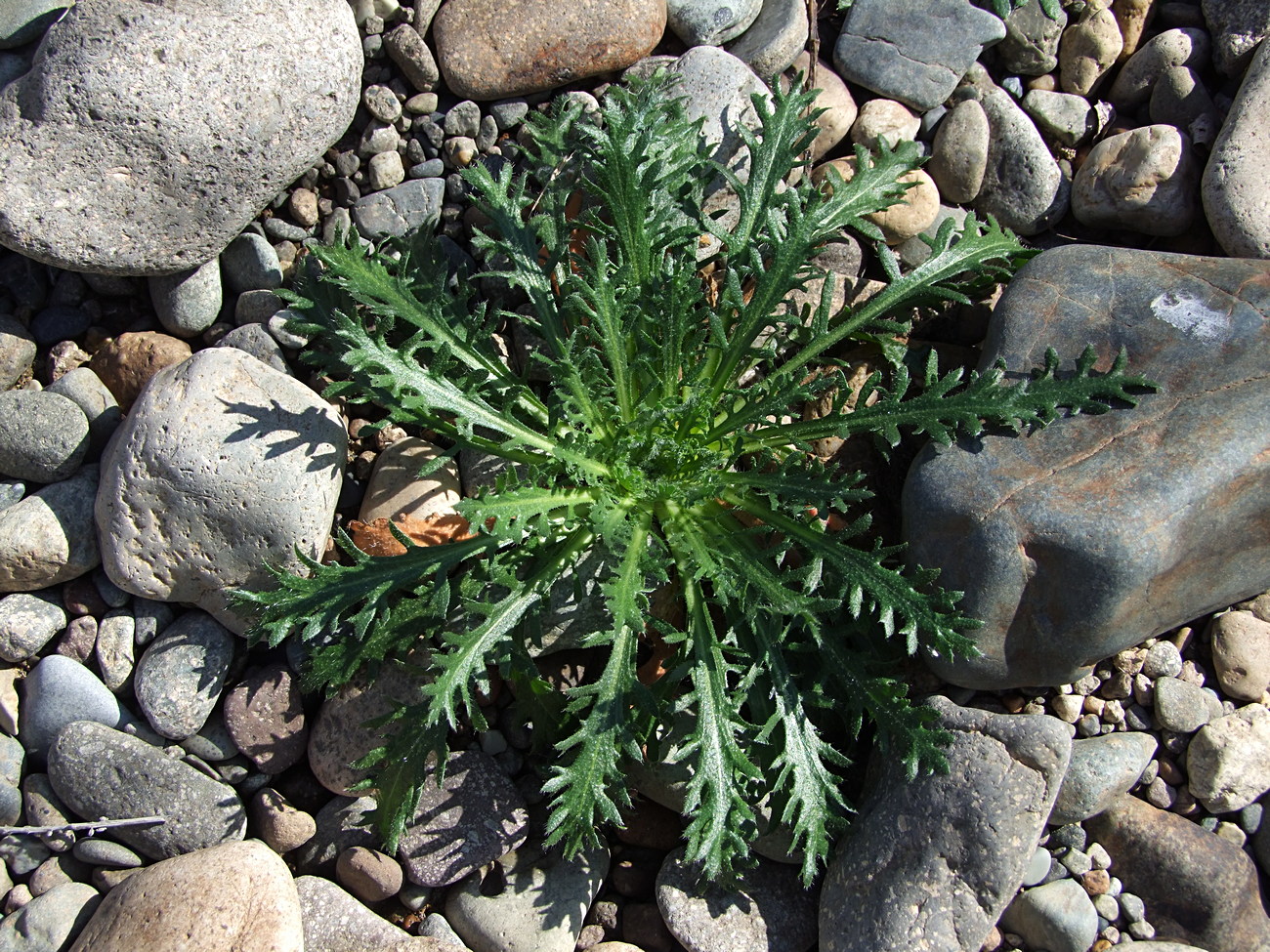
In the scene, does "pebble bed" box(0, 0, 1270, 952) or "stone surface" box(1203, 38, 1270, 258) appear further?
"stone surface" box(1203, 38, 1270, 258)

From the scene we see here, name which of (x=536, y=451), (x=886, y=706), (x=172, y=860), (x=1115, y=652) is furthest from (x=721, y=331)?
(x=172, y=860)

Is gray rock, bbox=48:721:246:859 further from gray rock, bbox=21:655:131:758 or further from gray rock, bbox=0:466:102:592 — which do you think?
gray rock, bbox=0:466:102:592

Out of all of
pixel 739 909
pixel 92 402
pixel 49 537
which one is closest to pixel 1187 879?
pixel 739 909

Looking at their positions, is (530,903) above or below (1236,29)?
below

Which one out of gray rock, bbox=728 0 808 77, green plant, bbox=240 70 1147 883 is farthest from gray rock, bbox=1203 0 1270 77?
gray rock, bbox=728 0 808 77

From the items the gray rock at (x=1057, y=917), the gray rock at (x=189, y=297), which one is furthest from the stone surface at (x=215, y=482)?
the gray rock at (x=1057, y=917)

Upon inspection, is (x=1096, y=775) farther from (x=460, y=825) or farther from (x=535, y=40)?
(x=535, y=40)

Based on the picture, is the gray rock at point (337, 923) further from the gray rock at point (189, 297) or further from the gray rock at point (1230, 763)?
the gray rock at point (1230, 763)
